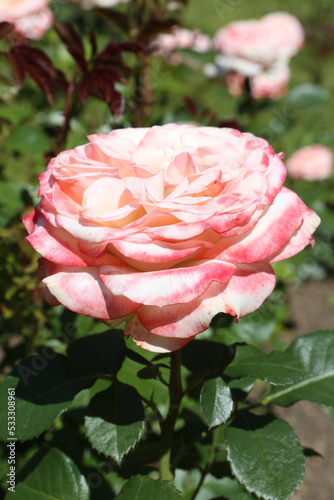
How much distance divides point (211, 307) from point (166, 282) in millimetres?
55

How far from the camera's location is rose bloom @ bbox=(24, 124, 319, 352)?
478 mm

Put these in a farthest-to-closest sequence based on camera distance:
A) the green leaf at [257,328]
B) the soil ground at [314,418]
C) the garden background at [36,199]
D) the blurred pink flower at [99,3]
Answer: the soil ground at [314,418], the green leaf at [257,328], the blurred pink flower at [99,3], the garden background at [36,199]

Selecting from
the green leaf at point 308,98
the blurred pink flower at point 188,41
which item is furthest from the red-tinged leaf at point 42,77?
the green leaf at point 308,98

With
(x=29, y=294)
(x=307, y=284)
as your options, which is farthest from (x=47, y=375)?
(x=307, y=284)

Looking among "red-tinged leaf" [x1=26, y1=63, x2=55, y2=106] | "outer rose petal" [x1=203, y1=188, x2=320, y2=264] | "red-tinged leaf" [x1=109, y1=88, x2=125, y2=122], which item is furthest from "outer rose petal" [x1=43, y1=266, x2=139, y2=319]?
"red-tinged leaf" [x1=26, y1=63, x2=55, y2=106]

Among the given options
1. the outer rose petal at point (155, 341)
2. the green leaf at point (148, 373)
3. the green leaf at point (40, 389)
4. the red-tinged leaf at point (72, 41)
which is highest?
the red-tinged leaf at point (72, 41)

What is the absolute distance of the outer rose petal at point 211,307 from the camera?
479mm

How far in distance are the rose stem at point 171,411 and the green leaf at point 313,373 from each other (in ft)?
0.52

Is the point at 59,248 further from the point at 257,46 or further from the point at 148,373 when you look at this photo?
the point at 257,46

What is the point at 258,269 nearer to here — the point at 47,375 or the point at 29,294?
the point at 47,375

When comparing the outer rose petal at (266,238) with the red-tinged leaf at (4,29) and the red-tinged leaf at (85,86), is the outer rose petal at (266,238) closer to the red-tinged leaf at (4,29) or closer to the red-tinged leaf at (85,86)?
the red-tinged leaf at (85,86)

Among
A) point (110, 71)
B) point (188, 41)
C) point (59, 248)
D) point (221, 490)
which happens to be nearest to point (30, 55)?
point (110, 71)

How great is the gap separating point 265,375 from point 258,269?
129mm

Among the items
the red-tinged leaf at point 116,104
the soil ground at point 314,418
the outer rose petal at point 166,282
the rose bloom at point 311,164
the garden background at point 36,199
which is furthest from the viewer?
the rose bloom at point 311,164
